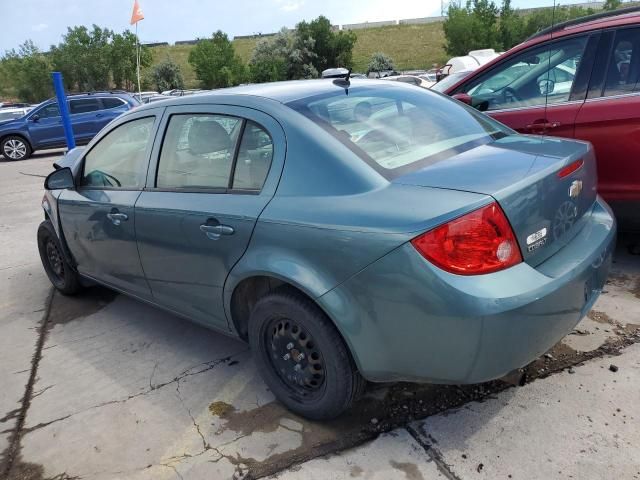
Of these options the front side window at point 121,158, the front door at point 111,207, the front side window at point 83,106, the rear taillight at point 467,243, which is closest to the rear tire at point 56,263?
the front door at point 111,207

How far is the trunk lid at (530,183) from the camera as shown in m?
2.04

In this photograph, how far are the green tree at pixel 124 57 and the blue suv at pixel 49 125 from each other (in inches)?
1167

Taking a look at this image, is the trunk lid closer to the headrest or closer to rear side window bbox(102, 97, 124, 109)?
the headrest

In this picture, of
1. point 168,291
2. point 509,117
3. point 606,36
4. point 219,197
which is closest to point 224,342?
point 168,291

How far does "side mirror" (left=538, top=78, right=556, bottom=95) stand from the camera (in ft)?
13.2

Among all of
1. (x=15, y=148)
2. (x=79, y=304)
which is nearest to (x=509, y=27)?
(x=15, y=148)

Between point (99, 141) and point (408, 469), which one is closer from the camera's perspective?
point (408, 469)

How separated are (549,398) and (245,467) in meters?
1.45

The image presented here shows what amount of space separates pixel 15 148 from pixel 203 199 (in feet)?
48.5

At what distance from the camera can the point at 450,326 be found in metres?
1.93

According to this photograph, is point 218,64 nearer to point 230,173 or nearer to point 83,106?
point 83,106

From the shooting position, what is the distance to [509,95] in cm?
432

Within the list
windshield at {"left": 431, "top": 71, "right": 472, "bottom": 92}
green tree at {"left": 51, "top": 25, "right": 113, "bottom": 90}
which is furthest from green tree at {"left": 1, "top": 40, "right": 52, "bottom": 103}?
windshield at {"left": 431, "top": 71, "right": 472, "bottom": 92}

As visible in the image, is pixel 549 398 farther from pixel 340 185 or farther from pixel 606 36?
pixel 606 36
